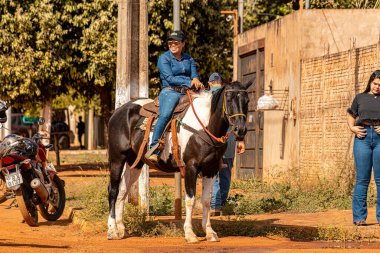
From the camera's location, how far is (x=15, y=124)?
193 feet

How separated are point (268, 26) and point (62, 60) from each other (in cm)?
739

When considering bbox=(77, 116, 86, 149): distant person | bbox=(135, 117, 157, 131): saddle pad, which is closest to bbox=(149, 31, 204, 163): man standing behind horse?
bbox=(135, 117, 157, 131): saddle pad

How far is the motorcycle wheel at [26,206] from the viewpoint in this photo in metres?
15.1

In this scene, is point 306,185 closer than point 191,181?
No

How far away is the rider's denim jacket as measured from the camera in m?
13.7

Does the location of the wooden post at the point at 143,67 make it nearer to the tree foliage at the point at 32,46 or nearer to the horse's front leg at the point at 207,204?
the horse's front leg at the point at 207,204

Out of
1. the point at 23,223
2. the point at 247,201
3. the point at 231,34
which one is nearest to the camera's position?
the point at 23,223

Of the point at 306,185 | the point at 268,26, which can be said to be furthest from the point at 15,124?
the point at 306,185

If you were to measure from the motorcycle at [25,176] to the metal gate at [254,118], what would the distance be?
9383mm

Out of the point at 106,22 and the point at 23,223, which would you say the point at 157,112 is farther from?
the point at 106,22

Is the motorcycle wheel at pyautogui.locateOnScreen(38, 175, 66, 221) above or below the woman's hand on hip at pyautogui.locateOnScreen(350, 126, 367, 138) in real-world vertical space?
below

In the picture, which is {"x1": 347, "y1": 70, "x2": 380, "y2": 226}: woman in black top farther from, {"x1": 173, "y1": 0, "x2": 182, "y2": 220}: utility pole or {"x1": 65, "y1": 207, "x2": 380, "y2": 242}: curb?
{"x1": 173, "y1": 0, "x2": 182, "y2": 220}: utility pole

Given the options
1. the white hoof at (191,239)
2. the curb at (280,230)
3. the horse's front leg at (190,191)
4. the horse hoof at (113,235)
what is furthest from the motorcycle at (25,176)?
the white hoof at (191,239)

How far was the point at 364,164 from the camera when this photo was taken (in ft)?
45.4
